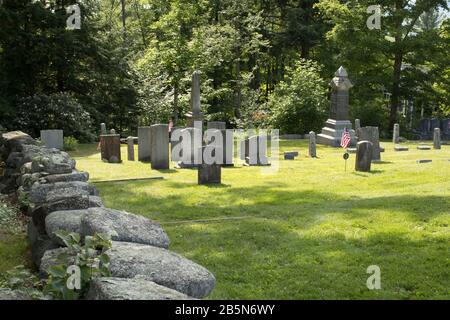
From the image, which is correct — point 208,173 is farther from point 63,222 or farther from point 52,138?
point 52,138

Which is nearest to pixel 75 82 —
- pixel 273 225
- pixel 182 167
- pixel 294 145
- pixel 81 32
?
pixel 81 32

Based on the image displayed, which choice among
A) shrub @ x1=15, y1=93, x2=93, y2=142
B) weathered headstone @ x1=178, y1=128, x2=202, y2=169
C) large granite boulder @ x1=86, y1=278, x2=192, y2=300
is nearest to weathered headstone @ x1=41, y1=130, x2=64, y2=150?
shrub @ x1=15, y1=93, x2=93, y2=142

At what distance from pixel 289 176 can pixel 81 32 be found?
17.9 m

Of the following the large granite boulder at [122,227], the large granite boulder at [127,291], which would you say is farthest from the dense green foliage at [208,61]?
the large granite boulder at [127,291]

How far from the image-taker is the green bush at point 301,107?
2938 cm

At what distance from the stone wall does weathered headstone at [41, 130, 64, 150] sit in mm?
11517

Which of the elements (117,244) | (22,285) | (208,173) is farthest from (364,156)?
(22,285)

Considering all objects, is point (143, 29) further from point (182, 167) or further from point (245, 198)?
point (245, 198)

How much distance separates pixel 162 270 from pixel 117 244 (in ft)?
2.27

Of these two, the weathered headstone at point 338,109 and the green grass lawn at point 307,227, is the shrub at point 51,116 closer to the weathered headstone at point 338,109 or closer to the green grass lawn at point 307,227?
the green grass lawn at point 307,227

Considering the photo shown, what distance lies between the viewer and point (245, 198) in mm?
11859

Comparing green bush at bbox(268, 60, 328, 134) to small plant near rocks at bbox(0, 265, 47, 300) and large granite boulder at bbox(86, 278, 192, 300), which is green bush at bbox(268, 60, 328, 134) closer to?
small plant near rocks at bbox(0, 265, 47, 300)

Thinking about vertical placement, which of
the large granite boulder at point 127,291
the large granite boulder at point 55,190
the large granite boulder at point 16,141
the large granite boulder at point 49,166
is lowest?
the large granite boulder at point 127,291
